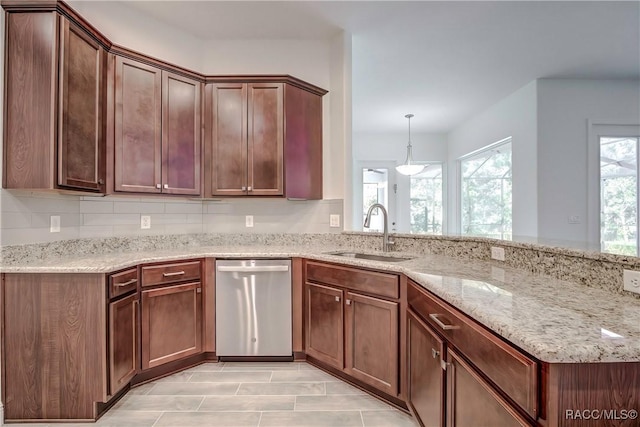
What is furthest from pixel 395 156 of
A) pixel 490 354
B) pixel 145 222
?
pixel 490 354

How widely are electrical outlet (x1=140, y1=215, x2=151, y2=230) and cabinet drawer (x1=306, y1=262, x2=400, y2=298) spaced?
1.45 meters

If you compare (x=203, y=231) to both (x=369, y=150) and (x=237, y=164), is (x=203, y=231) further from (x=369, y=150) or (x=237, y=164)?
(x=369, y=150)

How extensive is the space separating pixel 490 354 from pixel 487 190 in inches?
201

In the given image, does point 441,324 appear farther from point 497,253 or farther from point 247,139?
point 247,139

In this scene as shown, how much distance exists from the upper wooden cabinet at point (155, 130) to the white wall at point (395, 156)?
4202 millimetres

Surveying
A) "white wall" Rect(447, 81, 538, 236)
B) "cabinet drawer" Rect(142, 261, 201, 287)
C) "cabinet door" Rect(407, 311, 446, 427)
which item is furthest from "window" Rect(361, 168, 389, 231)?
"cabinet door" Rect(407, 311, 446, 427)

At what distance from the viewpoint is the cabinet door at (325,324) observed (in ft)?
7.23

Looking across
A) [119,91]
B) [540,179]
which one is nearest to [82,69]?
[119,91]

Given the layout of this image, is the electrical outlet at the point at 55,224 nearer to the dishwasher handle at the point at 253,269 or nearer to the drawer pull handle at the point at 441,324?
the dishwasher handle at the point at 253,269

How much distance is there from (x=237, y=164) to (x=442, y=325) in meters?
2.08

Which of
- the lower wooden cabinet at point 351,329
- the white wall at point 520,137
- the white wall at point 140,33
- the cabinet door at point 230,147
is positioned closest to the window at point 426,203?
the white wall at point 520,137

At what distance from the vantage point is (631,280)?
112cm

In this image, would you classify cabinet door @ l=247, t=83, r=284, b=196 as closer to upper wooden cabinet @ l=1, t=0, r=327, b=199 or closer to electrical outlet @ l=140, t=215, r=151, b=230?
upper wooden cabinet @ l=1, t=0, r=327, b=199

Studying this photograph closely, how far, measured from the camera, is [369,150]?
6.58m
